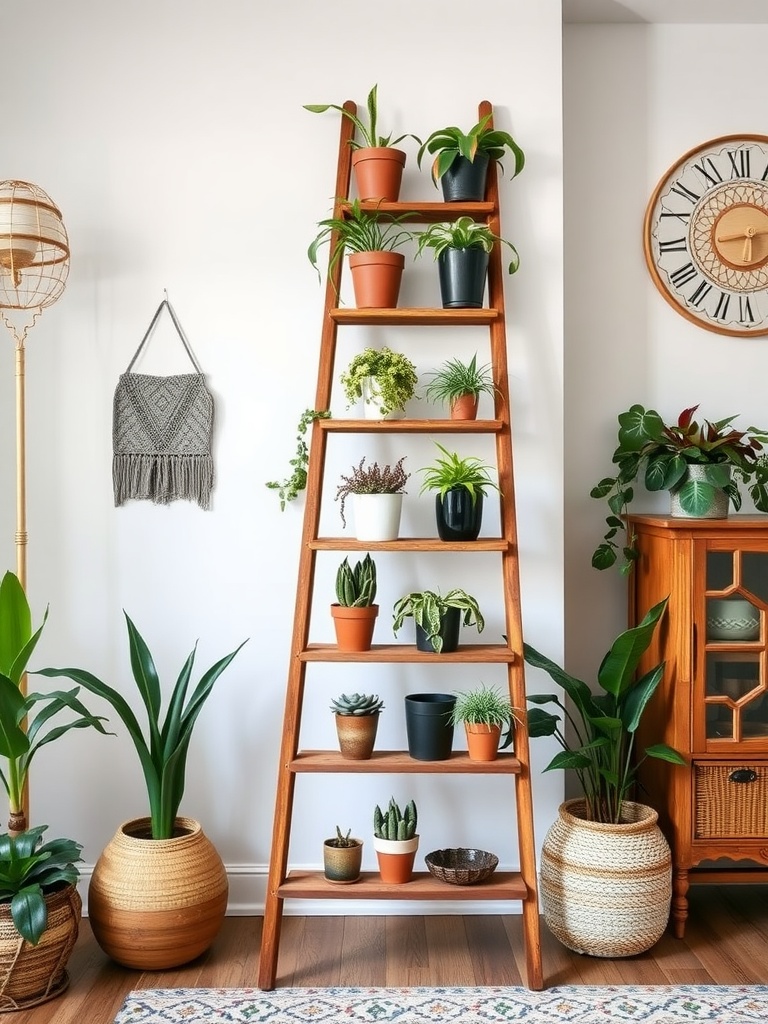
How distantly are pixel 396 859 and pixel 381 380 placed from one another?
1220 millimetres

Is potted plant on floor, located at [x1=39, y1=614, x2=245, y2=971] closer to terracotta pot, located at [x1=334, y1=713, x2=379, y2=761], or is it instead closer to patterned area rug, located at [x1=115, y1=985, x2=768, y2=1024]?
patterned area rug, located at [x1=115, y1=985, x2=768, y2=1024]

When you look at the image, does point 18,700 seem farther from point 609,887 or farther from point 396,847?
point 609,887

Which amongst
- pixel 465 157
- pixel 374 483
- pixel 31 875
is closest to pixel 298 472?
pixel 374 483

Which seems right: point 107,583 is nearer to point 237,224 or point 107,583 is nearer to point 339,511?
point 339,511

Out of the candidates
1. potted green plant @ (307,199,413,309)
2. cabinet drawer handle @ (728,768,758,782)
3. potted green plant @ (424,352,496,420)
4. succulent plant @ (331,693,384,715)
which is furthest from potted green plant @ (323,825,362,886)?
potted green plant @ (307,199,413,309)

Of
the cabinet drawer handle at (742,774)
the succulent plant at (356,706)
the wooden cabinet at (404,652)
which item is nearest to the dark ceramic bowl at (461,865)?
the wooden cabinet at (404,652)

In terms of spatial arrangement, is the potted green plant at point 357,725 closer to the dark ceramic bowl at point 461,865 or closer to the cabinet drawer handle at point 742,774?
the dark ceramic bowl at point 461,865

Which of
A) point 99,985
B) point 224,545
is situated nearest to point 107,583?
point 224,545

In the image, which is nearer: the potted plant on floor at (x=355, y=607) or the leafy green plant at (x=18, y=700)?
the leafy green plant at (x=18, y=700)

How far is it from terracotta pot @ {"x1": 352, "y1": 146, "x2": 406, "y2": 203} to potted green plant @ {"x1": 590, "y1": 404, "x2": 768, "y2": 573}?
0.97 metres

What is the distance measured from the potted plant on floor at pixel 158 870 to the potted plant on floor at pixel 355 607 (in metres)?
0.31

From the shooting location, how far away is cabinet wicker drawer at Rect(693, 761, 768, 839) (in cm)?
263

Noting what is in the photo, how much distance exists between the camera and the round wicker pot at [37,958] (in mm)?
2268

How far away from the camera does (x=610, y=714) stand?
8.87 feet
